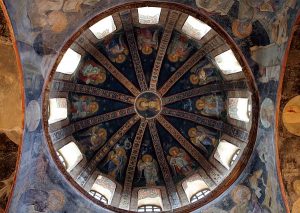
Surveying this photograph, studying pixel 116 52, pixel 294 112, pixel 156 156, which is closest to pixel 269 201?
pixel 294 112

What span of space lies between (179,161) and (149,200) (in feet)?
7.76

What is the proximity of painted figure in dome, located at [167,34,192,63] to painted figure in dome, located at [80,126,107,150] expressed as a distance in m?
4.13

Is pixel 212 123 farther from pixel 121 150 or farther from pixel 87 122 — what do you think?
pixel 87 122

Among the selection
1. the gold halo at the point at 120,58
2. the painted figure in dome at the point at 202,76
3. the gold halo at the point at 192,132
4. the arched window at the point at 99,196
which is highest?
the gold halo at the point at 120,58

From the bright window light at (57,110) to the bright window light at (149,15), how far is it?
13.9ft

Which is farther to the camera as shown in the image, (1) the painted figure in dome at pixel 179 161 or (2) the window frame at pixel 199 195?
(1) the painted figure in dome at pixel 179 161

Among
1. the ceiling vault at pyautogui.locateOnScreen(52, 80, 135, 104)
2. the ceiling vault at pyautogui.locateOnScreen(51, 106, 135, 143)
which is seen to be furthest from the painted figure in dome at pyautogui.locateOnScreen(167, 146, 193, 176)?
the ceiling vault at pyautogui.locateOnScreen(52, 80, 135, 104)

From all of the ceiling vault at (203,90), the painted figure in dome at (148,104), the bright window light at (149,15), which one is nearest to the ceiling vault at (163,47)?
the bright window light at (149,15)

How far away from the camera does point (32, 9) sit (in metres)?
12.7

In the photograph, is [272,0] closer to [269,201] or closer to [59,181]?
[269,201]

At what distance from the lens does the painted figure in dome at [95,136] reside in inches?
738

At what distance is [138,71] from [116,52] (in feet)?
4.15

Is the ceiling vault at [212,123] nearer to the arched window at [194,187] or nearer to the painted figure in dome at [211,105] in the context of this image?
the painted figure in dome at [211,105]

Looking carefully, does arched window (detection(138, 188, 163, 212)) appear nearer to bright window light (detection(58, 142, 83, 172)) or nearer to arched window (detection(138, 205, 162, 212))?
arched window (detection(138, 205, 162, 212))
